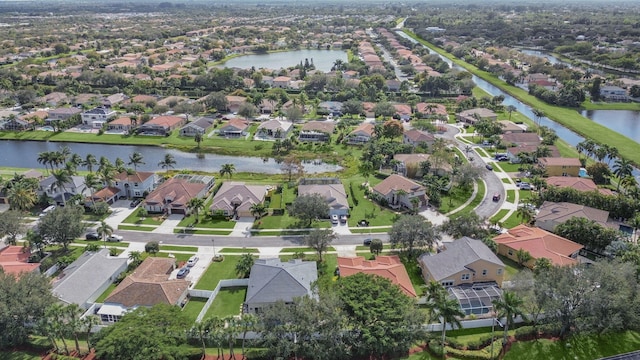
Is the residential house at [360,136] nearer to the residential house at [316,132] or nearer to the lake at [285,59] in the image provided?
the residential house at [316,132]

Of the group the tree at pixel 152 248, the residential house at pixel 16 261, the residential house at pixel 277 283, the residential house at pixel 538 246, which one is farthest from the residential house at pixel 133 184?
the residential house at pixel 538 246

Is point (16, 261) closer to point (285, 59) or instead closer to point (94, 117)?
point (94, 117)

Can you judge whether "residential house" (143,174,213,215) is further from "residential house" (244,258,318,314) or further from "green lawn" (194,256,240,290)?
"residential house" (244,258,318,314)

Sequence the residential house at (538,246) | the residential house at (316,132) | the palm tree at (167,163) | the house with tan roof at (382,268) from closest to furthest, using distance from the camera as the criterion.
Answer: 1. the house with tan roof at (382,268)
2. the residential house at (538,246)
3. the palm tree at (167,163)
4. the residential house at (316,132)

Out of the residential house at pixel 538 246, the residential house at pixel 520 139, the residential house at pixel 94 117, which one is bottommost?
the residential house at pixel 538 246

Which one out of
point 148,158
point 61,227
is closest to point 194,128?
point 148,158

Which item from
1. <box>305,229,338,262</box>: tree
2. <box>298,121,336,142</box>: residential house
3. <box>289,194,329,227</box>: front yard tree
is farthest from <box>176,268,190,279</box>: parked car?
<box>298,121,336,142</box>: residential house

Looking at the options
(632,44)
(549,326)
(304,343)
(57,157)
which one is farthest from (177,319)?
(632,44)
